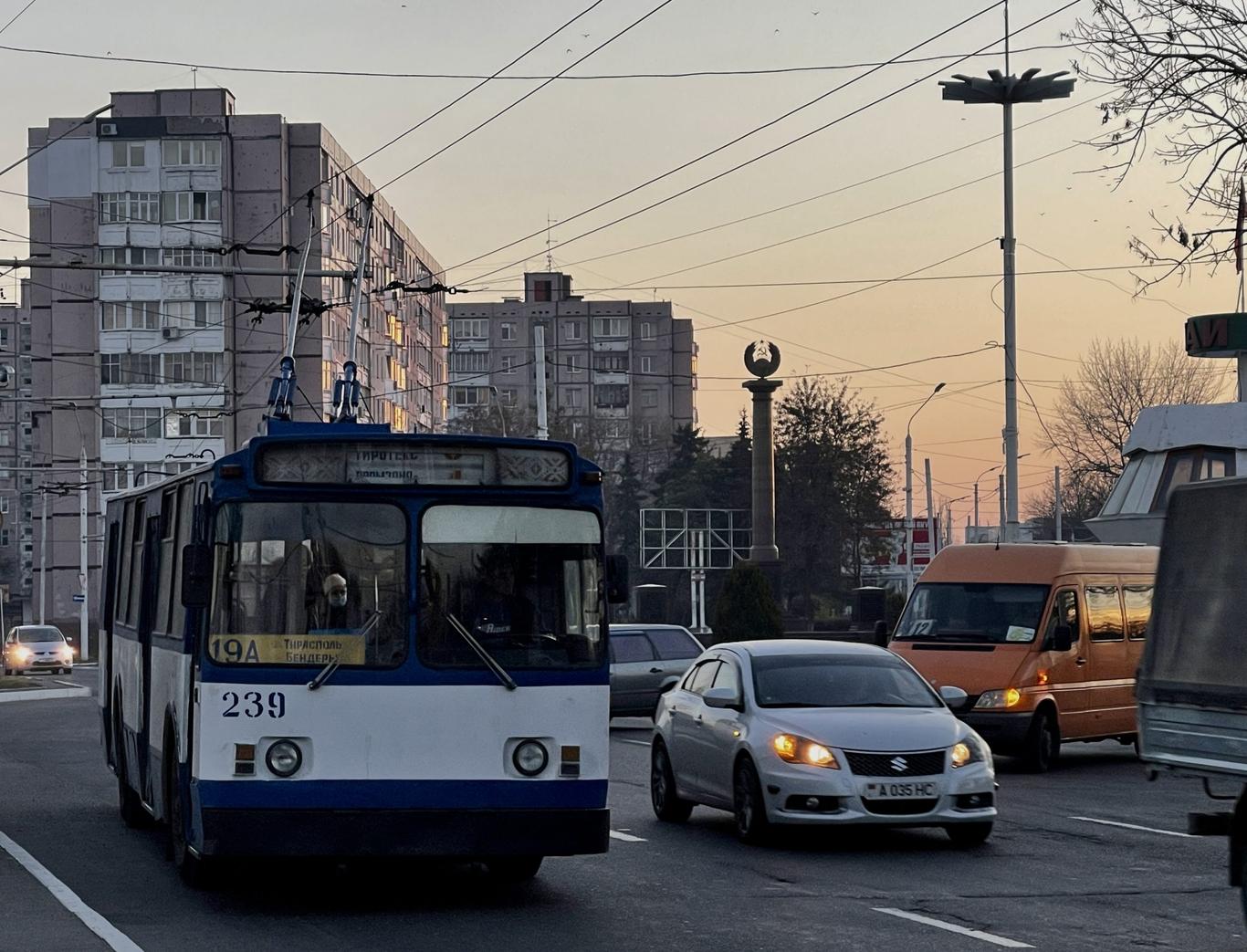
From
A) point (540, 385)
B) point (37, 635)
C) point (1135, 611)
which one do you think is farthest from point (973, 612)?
point (37, 635)

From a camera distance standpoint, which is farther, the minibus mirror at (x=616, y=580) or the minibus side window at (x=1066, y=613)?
the minibus side window at (x=1066, y=613)

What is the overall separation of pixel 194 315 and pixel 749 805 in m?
77.3

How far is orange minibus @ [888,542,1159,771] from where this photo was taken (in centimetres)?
2212

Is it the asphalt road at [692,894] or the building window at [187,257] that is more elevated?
the building window at [187,257]

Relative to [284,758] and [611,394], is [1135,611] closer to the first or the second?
[284,758]

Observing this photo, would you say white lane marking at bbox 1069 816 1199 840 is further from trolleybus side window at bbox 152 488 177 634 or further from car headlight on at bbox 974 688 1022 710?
trolleybus side window at bbox 152 488 177 634

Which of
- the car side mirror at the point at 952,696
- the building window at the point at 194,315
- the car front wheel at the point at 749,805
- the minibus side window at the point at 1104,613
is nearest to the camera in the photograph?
the car front wheel at the point at 749,805

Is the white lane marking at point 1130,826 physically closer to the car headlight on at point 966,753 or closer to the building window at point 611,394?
the car headlight on at point 966,753

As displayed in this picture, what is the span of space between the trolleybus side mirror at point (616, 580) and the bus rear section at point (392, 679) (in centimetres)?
19

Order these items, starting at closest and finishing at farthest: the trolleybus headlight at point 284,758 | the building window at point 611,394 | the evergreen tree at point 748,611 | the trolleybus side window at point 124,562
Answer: the trolleybus headlight at point 284,758, the trolleybus side window at point 124,562, the evergreen tree at point 748,611, the building window at point 611,394

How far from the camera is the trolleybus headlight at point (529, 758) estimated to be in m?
11.0

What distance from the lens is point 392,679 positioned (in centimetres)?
1089

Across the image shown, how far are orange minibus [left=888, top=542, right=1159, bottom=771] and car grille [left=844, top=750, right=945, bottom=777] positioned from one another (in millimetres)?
7874

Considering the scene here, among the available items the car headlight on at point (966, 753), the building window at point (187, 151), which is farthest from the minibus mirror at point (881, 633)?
the building window at point (187, 151)
